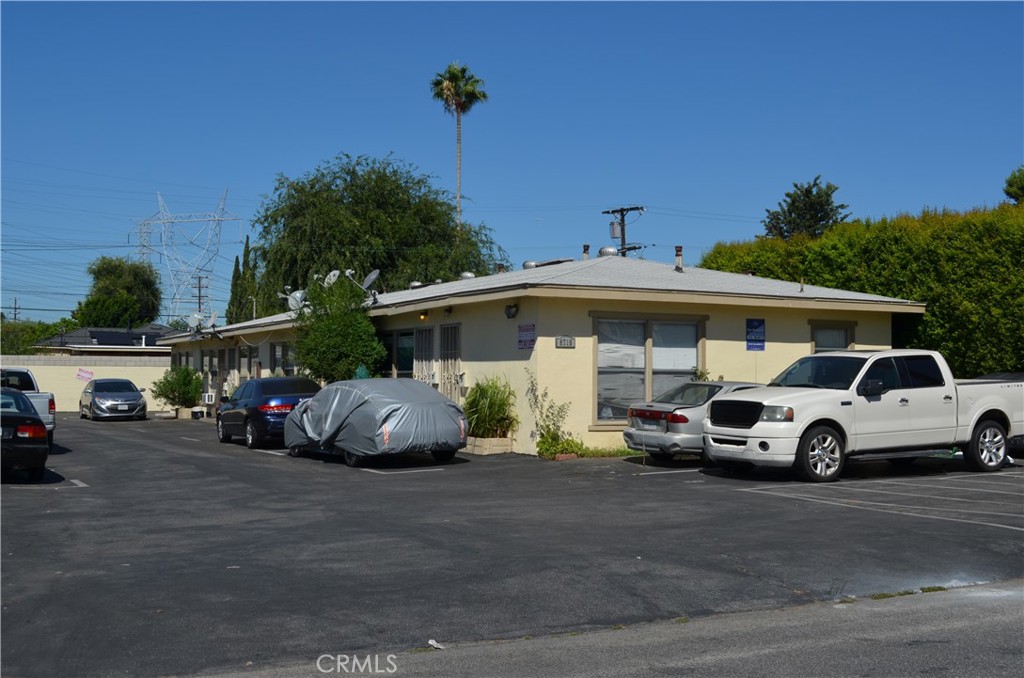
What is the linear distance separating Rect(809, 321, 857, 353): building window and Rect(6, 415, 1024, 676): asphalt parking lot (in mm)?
6492

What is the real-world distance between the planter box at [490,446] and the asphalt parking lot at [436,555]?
11.1ft

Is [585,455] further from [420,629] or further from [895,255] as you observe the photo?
[420,629]

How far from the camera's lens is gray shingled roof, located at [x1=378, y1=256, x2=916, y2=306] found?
19.7m

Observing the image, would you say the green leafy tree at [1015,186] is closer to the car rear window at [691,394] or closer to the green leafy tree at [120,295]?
the car rear window at [691,394]

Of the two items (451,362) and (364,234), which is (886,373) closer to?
(451,362)

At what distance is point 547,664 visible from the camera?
6.48 metres

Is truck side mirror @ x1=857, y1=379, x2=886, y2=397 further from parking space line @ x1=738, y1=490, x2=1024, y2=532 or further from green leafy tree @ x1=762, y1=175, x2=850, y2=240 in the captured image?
green leafy tree @ x1=762, y1=175, x2=850, y2=240

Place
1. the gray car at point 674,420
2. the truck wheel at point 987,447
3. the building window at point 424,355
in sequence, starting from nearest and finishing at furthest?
the truck wheel at point 987,447, the gray car at point 674,420, the building window at point 424,355

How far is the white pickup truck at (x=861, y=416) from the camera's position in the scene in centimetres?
1493

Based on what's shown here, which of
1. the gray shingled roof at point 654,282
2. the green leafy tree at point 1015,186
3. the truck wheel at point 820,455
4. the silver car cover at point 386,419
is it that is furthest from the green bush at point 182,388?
the green leafy tree at point 1015,186

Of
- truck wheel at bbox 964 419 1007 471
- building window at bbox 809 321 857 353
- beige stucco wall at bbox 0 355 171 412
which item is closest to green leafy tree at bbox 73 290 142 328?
beige stucco wall at bbox 0 355 171 412

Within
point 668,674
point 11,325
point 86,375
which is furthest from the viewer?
point 11,325

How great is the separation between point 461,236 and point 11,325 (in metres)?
54.4

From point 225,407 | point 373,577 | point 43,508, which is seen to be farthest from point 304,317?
point 373,577
